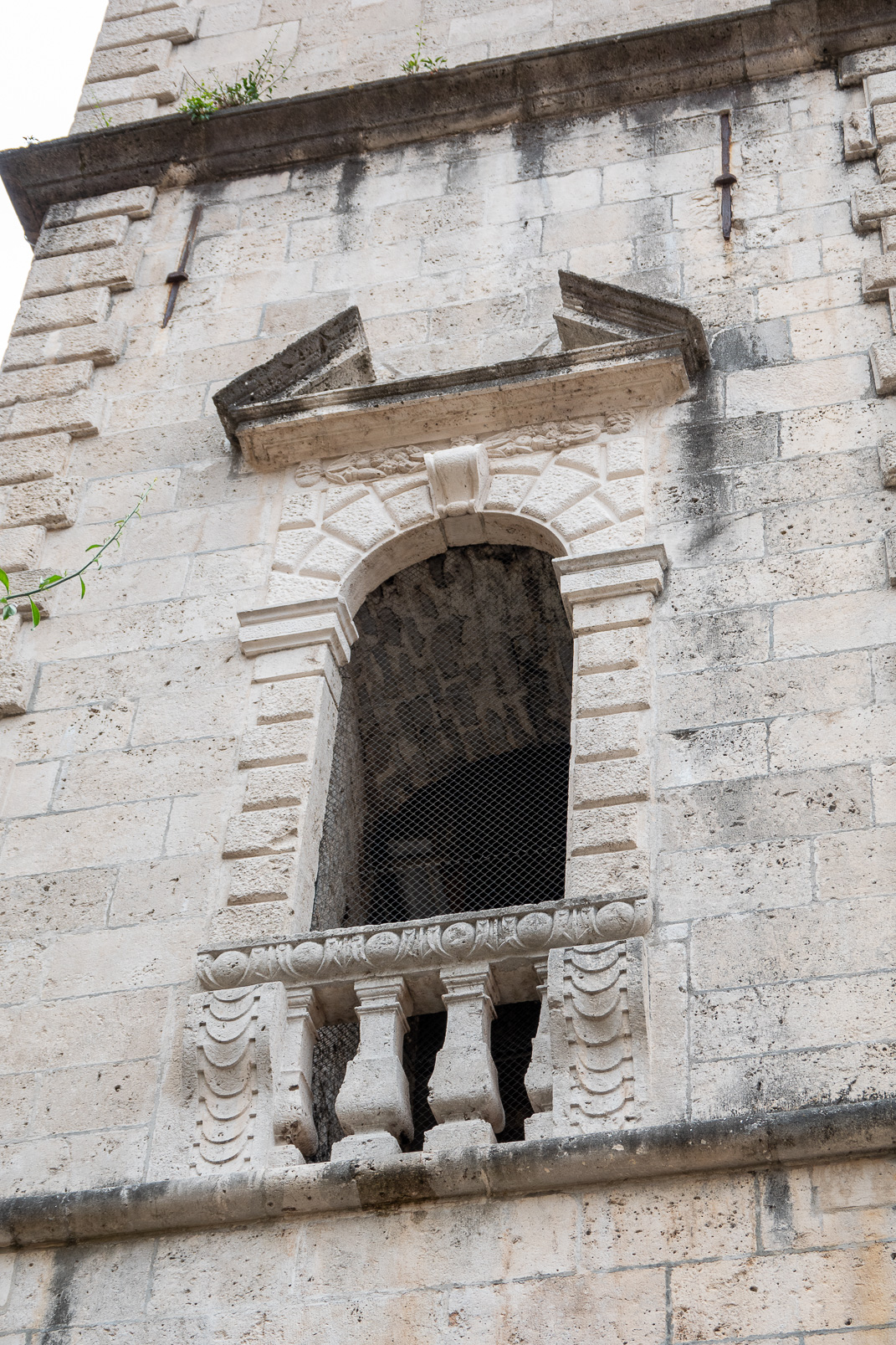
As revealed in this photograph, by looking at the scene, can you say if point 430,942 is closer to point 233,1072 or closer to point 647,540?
point 233,1072

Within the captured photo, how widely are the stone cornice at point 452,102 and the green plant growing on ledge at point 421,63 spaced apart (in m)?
0.28

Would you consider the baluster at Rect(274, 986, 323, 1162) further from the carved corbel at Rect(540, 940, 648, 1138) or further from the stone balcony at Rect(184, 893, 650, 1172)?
the carved corbel at Rect(540, 940, 648, 1138)

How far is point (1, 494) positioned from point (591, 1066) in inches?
159

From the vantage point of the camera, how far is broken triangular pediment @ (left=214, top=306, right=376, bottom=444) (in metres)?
8.23

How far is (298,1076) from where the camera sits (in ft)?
19.8

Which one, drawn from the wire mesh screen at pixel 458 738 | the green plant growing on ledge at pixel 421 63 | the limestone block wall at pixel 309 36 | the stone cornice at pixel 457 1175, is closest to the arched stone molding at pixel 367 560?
the wire mesh screen at pixel 458 738

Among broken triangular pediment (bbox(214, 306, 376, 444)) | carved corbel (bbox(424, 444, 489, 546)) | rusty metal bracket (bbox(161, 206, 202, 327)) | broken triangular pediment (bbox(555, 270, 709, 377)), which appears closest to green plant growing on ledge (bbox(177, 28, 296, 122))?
rusty metal bracket (bbox(161, 206, 202, 327))

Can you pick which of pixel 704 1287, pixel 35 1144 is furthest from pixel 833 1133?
pixel 35 1144

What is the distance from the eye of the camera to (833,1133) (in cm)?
536

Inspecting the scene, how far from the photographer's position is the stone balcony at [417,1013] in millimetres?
5812

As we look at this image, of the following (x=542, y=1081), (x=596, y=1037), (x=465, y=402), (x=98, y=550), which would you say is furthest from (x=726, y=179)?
(x=542, y=1081)

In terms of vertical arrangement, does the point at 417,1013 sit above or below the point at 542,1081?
above

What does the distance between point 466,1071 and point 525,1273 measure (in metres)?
0.70

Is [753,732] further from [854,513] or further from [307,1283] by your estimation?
[307,1283]
